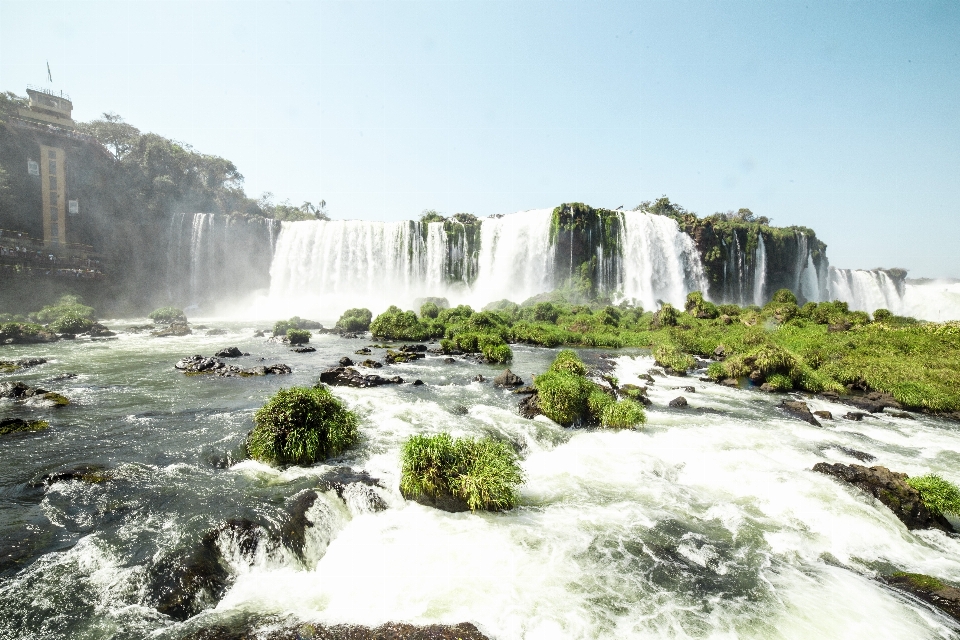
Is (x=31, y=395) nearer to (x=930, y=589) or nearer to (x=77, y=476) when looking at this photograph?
(x=77, y=476)

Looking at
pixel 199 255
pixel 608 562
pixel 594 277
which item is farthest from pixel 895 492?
pixel 199 255

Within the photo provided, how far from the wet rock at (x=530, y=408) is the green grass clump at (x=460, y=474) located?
15.7 feet

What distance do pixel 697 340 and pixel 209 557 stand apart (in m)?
29.5

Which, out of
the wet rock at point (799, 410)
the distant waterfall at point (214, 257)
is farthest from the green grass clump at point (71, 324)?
the wet rock at point (799, 410)

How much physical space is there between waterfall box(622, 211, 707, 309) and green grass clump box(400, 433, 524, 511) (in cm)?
4782

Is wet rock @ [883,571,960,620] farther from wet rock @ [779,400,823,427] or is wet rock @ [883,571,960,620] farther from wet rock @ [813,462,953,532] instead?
wet rock @ [779,400,823,427]

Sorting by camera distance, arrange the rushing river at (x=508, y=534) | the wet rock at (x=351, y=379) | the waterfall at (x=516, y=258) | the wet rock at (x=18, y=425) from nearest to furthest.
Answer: the rushing river at (x=508, y=534)
the wet rock at (x=18, y=425)
the wet rock at (x=351, y=379)
the waterfall at (x=516, y=258)

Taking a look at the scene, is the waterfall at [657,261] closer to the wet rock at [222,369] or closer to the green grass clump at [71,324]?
the wet rock at [222,369]

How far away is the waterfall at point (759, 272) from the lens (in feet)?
193

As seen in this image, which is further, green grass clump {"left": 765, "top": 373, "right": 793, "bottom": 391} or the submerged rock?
green grass clump {"left": 765, "top": 373, "right": 793, "bottom": 391}

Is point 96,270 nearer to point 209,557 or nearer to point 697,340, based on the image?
point 209,557

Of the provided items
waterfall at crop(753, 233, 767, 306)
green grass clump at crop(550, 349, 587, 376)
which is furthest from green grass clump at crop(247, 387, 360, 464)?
waterfall at crop(753, 233, 767, 306)

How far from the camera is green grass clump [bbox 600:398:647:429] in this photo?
12.8m

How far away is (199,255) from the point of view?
170 feet
